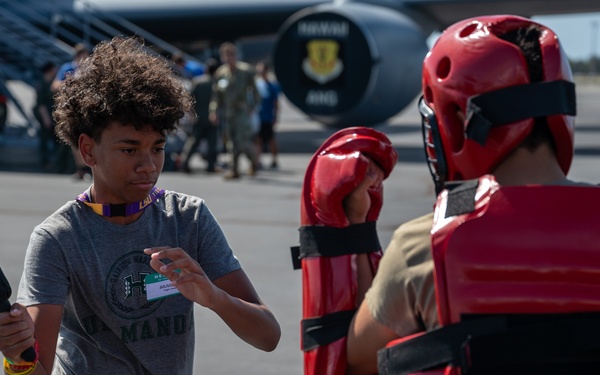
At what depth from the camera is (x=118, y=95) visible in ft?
7.69

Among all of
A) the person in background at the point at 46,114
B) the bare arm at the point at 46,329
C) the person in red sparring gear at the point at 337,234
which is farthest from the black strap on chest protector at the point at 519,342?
the person in background at the point at 46,114

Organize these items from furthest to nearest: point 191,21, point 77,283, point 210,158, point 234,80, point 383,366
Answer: point 191,21 < point 210,158 < point 234,80 < point 77,283 < point 383,366

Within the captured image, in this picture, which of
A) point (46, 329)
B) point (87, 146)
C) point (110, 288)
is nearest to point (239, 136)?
point (87, 146)

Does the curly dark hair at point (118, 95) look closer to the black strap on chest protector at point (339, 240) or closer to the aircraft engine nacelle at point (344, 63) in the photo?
the black strap on chest protector at point (339, 240)

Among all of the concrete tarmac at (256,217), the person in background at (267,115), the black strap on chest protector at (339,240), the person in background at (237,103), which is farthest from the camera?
the person in background at (267,115)

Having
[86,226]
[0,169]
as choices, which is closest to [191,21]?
[0,169]

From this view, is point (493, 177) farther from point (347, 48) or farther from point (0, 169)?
point (347, 48)

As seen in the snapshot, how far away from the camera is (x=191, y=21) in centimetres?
2275

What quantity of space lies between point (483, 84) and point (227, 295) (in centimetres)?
77

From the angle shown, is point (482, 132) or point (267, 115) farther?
point (267, 115)

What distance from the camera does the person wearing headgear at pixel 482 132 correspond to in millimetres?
1765

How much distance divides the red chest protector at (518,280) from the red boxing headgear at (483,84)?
14 centimetres

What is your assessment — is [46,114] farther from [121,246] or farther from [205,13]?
[121,246]

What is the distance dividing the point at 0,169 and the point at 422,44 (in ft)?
27.1
